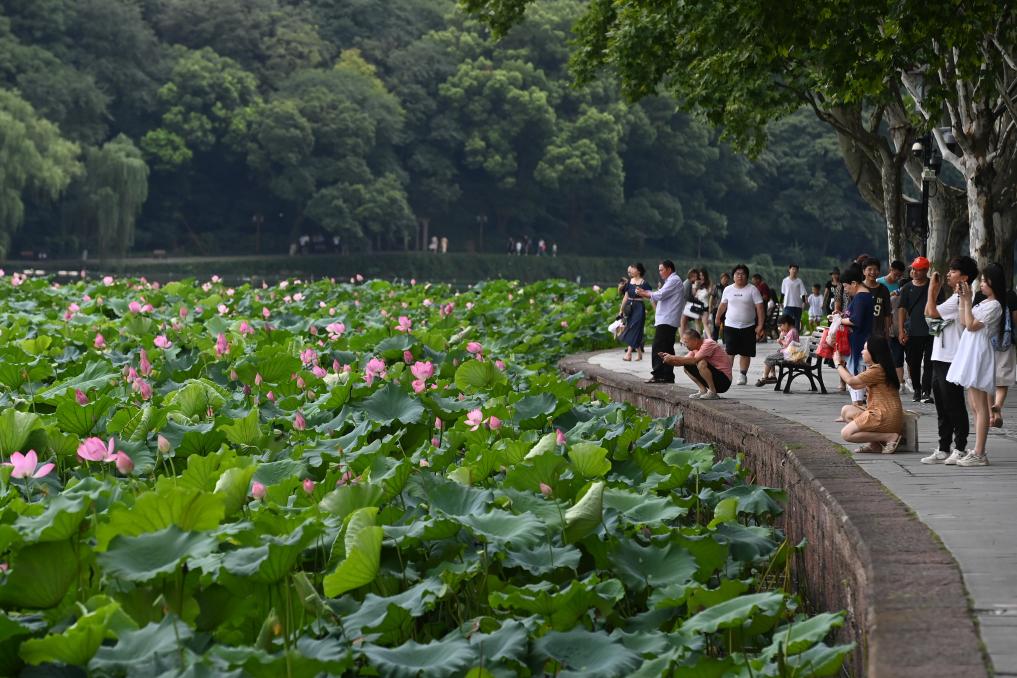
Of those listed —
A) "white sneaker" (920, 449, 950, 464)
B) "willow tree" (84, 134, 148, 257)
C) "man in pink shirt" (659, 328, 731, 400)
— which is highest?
"willow tree" (84, 134, 148, 257)

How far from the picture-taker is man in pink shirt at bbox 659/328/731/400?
1105 cm

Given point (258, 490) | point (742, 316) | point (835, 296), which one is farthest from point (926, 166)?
point (258, 490)

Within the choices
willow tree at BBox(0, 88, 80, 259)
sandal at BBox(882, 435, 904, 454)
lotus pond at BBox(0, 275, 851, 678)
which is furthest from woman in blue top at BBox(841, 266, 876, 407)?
willow tree at BBox(0, 88, 80, 259)

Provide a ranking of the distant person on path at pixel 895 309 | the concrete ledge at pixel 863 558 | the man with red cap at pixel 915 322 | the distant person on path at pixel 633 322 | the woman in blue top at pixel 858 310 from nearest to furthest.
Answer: the concrete ledge at pixel 863 558, the woman in blue top at pixel 858 310, the man with red cap at pixel 915 322, the distant person on path at pixel 895 309, the distant person on path at pixel 633 322

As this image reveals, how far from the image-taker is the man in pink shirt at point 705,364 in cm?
1105

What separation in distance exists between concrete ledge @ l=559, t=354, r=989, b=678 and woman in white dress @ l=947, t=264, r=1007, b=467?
682 mm

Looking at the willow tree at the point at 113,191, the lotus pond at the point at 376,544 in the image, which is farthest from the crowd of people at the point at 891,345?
the willow tree at the point at 113,191

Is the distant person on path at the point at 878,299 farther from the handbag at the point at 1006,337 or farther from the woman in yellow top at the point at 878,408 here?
the woman in yellow top at the point at 878,408

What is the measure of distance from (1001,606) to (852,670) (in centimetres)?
68

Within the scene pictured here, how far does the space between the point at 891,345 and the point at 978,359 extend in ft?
15.6

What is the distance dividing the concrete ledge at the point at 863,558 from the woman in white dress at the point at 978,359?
682 mm

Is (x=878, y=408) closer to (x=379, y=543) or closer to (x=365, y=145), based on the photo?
(x=379, y=543)

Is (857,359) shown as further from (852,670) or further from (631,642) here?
(631,642)

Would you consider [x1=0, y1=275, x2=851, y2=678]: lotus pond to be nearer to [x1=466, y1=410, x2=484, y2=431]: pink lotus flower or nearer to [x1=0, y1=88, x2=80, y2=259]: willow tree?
[x1=466, y1=410, x2=484, y2=431]: pink lotus flower
